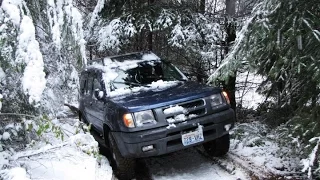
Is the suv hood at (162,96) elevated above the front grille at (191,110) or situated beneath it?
elevated above

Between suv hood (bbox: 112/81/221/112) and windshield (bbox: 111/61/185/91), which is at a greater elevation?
windshield (bbox: 111/61/185/91)

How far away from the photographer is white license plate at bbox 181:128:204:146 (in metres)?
5.41

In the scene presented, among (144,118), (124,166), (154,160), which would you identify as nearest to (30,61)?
(144,118)

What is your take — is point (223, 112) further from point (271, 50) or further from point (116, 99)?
point (116, 99)

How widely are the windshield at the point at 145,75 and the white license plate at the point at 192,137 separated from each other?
166cm

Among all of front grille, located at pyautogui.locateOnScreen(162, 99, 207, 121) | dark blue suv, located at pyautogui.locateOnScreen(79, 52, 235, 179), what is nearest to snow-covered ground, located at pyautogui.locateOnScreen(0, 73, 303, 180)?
dark blue suv, located at pyautogui.locateOnScreen(79, 52, 235, 179)

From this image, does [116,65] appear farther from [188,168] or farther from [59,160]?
[59,160]

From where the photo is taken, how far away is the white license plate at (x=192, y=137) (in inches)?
213

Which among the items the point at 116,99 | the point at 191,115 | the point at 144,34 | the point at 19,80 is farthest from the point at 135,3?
the point at 19,80

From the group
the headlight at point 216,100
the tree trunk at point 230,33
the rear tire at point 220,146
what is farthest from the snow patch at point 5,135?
the tree trunk at point 230,33

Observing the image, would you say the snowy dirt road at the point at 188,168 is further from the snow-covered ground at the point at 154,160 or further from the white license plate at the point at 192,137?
the white license plate at the point at 192,137

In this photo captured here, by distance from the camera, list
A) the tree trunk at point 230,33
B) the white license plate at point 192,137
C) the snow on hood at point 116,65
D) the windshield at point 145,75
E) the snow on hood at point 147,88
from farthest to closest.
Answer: the tree trunk at point 230,33 < the snow on hood at point 116,65 < the windshield at point 145,75 < the snow on hood at point 147,88 < the white license plate at point 192,137

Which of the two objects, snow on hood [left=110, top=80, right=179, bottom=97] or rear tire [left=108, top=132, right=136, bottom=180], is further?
snow on hood [left=110, top=80, right=179, bottom=97]

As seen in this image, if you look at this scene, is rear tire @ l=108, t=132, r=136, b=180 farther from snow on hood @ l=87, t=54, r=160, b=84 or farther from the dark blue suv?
snow on hood @ l=87, t=54, r=160, b=84
